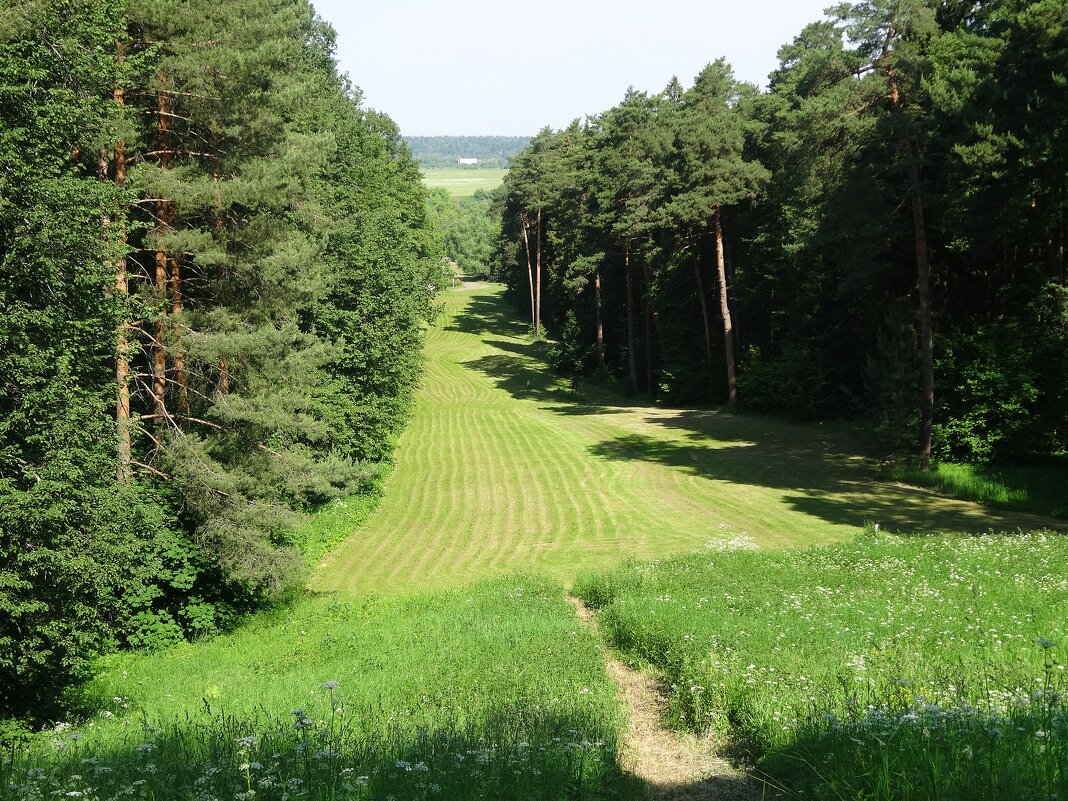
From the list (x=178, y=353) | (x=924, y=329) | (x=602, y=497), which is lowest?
(x=602, y=497)

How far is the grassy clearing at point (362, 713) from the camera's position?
16.2 ft

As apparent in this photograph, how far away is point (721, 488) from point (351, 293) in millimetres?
17284

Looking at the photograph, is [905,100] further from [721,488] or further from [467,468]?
[467,468]

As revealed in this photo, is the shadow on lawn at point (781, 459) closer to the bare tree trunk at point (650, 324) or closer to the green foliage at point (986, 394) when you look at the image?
the green foliage at point (986, 394)

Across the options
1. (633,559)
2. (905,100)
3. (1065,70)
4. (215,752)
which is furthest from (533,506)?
Answer: (215,752)

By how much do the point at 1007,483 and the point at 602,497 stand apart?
44.3ft

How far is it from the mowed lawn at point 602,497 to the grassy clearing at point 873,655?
4.87 metres

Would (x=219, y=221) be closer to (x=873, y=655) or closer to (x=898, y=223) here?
(x=873, y=655)

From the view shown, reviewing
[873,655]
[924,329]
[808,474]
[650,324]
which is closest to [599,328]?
[650,324]

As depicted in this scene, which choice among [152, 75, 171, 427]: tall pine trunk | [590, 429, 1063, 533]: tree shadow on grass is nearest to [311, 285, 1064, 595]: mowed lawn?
[590, 429, 1063, 533]: tree shadow on grass

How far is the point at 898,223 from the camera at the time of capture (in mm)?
26797

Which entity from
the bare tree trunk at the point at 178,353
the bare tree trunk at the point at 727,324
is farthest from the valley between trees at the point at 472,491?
the bare tree trunk at the point at 727,324

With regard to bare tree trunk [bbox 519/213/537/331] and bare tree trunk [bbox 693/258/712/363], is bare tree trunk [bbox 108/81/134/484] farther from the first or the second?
bare tree trunk [bbox 519/213/537/331]

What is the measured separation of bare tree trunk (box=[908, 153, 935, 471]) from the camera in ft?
83.3
